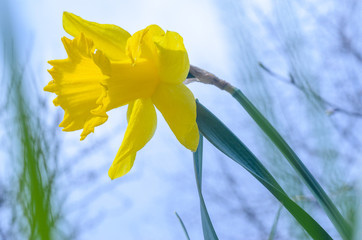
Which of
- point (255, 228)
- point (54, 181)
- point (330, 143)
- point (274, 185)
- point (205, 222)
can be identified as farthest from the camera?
point (255, 228)

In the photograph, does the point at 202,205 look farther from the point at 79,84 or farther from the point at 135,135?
the point at 79,84

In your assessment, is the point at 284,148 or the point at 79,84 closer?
the point at 284,148

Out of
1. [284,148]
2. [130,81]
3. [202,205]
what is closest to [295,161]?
[284,148]

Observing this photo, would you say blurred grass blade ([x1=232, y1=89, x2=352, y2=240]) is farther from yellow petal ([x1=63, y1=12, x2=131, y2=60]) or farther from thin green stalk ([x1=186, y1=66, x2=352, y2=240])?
yellow petal ([x1=63, y1=12, x2=131, y2=60])

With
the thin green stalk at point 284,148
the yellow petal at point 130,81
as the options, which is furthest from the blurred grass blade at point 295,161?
the yellow petal at point 130,81

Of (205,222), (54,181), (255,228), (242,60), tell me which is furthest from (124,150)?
(255,228)

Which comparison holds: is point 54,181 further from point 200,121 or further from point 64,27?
point 64,27
